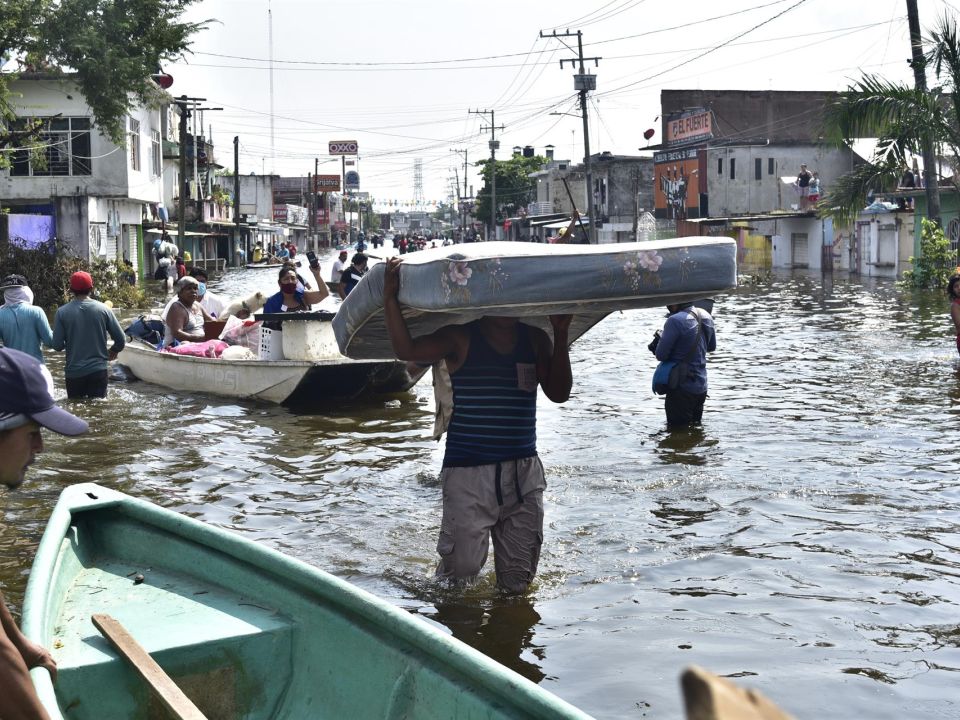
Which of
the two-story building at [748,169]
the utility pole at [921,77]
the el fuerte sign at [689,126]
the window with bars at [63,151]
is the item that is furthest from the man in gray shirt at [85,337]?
the el fuerte sign at [689,126]

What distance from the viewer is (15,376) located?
3.19 m

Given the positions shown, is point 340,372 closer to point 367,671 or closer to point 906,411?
point 906,411

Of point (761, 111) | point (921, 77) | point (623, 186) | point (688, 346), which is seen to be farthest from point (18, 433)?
point (623, 186)

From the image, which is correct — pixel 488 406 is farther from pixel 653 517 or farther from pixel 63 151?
pixel 63 151

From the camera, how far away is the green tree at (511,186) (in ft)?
322

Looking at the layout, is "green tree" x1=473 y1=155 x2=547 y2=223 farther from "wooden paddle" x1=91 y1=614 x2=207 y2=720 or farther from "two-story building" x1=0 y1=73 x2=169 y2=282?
"wooden paddle" x1=91 y1=614 x2=207 y2=720

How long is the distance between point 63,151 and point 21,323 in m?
28.5

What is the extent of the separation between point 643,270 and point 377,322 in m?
1.57

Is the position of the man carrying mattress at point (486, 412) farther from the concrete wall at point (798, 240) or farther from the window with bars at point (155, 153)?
the window with bars at point (155, 153)

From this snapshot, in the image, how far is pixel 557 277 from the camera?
5324 mm

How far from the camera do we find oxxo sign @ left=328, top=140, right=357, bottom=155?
151000mm

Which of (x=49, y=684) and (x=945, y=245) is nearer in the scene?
(x=49, y=684)

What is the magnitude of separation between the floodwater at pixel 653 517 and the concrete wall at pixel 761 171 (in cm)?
4466

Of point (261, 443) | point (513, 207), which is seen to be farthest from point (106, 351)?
point (513, 207)
